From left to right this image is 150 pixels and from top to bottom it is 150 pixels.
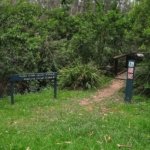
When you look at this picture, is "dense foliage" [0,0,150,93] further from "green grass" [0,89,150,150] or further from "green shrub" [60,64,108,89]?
"green grass" [0,89,150,150]

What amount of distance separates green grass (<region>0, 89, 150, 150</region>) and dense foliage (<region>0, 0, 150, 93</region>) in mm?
2672

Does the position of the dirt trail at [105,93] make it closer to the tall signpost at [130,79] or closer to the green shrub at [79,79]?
the green shrub at [79,79]

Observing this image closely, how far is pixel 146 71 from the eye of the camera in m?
13.3

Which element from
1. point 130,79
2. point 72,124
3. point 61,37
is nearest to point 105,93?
point 130,79

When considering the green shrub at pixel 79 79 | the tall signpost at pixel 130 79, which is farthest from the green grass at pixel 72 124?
the green shrub at pixel 79 79

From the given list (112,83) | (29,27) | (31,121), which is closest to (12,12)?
(29,27)

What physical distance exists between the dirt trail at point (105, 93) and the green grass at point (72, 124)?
313mm

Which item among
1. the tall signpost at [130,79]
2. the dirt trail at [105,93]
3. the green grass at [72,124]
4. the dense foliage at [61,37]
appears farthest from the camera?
the dense foliage at [61,37]

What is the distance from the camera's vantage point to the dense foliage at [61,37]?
14.2 meters

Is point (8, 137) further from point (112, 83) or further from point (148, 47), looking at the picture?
point (112, 83)

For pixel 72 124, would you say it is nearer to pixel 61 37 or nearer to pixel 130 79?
pixel 130 79

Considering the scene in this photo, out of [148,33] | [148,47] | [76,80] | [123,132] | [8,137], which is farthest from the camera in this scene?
[76,80]

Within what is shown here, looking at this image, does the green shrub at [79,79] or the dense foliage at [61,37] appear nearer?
the dense foliage at [61,37]

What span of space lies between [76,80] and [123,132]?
23.1 feet
